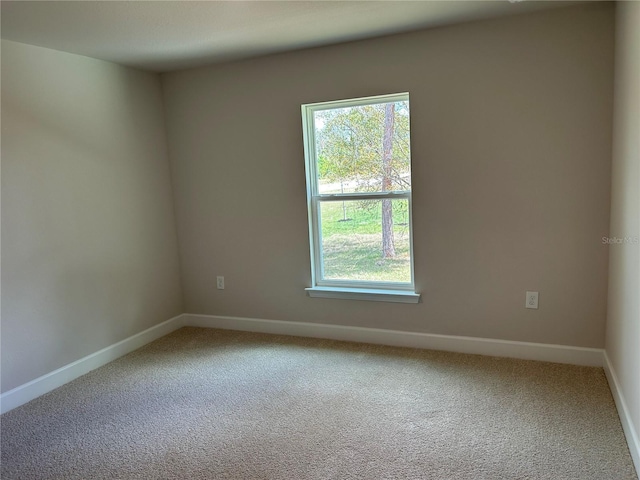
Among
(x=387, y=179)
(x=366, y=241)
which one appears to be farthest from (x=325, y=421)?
(x=387, y=179)

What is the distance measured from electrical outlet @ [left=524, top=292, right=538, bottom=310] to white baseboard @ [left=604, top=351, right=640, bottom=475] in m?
0.47

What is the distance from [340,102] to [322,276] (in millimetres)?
1330

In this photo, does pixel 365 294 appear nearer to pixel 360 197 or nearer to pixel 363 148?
pixel 360 197

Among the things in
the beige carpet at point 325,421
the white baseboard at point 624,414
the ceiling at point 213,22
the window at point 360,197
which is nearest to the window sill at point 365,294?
the window at point 360,197

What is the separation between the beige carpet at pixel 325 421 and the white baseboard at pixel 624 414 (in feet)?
0.14

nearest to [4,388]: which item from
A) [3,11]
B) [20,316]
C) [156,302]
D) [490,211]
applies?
[20,316]

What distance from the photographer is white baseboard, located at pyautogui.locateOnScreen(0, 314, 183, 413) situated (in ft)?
8.68

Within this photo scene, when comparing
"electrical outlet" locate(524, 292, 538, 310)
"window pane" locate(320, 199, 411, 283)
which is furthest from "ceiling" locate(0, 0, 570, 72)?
"electrical outlet" locate(524, 292, 538, 310)

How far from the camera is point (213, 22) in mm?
2516

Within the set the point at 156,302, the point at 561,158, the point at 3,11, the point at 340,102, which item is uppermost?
the point at 3,11

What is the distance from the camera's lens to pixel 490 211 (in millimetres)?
2881

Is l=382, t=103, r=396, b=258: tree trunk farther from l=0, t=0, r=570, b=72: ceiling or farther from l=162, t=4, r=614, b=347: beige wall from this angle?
l=0, t=0, r=570, b=72: ceiling

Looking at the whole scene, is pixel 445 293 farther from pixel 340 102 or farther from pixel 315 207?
pixel 340 102

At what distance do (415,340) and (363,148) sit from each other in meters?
1.44
